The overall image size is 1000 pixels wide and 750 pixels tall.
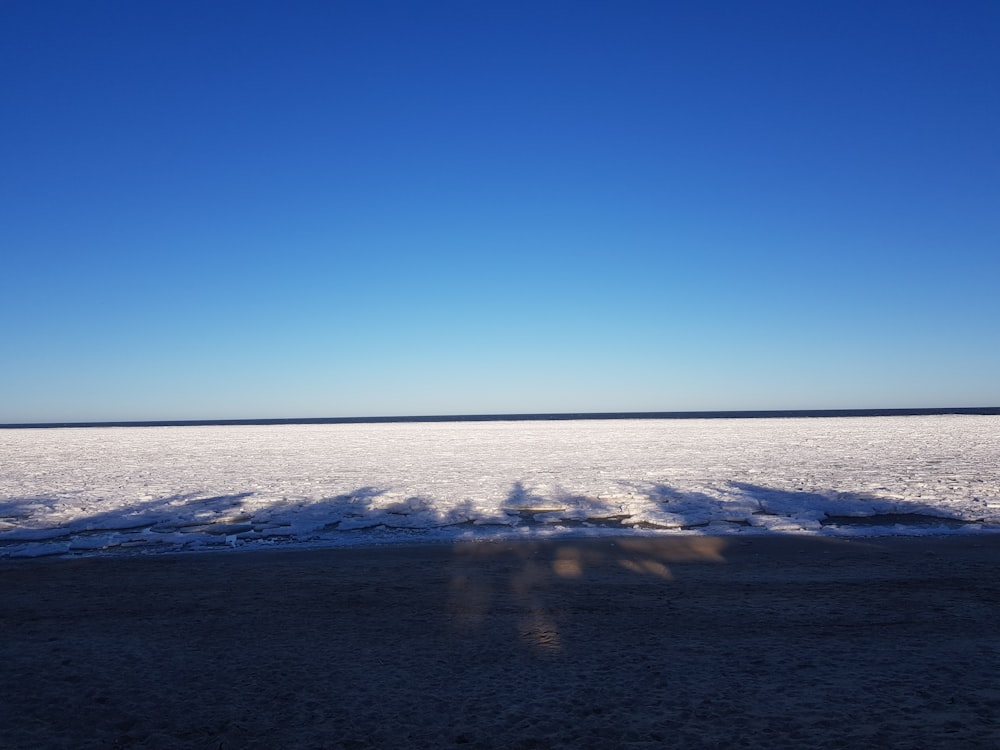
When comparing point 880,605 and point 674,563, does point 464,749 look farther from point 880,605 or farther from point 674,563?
point 674,563

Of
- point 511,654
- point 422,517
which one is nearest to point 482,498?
point 422,517

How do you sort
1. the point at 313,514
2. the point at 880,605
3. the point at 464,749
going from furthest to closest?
the point at 313,514 < the point at 880,605 < the point at 464,749

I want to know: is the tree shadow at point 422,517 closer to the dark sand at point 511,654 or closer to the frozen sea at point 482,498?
the frozen sea at point 482,498

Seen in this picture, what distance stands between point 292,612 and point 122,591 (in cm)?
208

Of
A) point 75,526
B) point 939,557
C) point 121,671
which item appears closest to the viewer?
point 121,671

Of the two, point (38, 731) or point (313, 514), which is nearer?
point (38, 731)

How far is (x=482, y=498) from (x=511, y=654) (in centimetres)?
805

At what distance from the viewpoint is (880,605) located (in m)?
5.58

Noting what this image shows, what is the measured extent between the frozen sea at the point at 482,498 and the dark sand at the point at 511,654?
232 cm

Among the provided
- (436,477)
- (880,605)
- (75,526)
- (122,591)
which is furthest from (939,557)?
(75,526)

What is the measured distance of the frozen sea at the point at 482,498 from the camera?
9672 millimetres

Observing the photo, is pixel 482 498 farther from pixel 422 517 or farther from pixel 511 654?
pixel 511 654

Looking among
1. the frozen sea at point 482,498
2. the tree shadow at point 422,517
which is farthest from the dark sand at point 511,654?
the frozen sea at point 482,498

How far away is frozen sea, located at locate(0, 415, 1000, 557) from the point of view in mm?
9672
